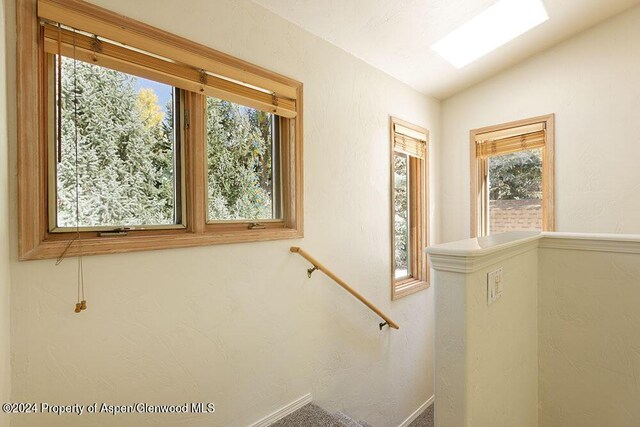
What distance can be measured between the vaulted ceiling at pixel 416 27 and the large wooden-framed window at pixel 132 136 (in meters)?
0.47

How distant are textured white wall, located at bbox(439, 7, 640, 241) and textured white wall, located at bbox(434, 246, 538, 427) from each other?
59.5 inches

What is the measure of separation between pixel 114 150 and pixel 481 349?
1660 millimetres

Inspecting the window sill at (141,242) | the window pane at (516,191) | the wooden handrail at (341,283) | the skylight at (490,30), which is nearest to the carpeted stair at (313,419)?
the wooden handrail at (341,283)

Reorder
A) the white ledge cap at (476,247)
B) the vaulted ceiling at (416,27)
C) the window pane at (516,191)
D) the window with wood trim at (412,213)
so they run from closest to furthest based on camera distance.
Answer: the white ledge cap at (476,247) < the vaulted ceiling at (416,27) < the window pane at (516,191) < the window with wood trim at (412,213)

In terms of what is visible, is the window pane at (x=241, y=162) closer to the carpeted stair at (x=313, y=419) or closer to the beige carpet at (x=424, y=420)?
the carpeted stair at (x=313, y=419)

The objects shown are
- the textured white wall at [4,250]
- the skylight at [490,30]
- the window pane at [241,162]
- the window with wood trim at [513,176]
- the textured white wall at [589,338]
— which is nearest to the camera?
the textured white wall at [4,250]

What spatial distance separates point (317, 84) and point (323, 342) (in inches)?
66.3

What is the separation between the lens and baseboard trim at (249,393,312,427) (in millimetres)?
1755

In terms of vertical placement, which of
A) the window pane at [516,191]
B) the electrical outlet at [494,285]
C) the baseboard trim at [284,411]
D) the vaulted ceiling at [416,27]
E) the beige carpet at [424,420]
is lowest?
the beige carpet at [424,420]

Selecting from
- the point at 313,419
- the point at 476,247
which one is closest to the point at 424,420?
the point at 313,419

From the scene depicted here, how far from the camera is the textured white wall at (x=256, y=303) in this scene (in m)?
1.21

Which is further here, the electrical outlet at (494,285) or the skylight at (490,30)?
the skylight at (490,30)

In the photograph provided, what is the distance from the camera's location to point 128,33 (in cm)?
131

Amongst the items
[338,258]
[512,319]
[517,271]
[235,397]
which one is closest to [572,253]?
[517,271]
